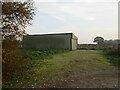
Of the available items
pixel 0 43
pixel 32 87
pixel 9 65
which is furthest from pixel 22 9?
pixel 32 87

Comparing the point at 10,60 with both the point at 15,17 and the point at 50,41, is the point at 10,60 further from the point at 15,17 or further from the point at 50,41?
the point at 50,41

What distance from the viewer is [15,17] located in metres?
9.21

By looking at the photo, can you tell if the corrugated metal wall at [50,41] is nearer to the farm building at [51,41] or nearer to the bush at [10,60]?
the farm building at [51,41]

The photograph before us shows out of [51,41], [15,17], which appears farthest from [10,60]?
[51,41]

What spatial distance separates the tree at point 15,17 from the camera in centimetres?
872

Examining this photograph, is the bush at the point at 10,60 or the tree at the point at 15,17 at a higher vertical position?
the tree at the point at 15,17

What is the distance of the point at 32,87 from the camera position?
24.3 ft

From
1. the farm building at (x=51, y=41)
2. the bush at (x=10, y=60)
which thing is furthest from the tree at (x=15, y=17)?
the farm building at (x=51, y=41)

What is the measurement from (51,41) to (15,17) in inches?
864

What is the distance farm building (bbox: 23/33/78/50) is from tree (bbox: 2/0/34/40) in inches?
817

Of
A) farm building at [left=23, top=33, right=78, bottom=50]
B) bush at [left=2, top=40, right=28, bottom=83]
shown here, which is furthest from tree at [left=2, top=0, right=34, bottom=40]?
farm building at [left=23, top=33, right=78, bottom=50]

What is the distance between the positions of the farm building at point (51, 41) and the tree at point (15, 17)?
68.1ft

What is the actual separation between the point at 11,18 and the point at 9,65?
103 inches

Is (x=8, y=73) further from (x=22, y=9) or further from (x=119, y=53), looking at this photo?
(x=119, y=53)
